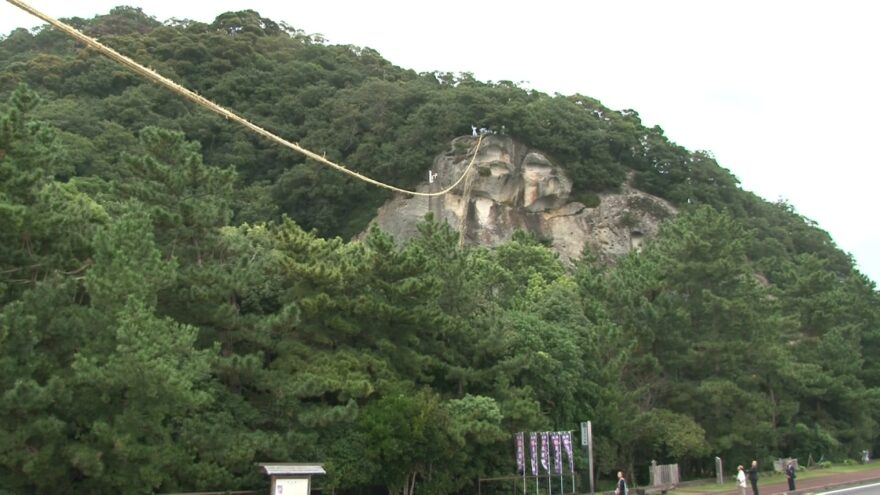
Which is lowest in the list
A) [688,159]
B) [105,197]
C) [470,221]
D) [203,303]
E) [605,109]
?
[203,303]

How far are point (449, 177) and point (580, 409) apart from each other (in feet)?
112

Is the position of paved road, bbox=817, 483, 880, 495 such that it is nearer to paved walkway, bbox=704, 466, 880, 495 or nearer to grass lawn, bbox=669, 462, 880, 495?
paved walkway, bbox=704, 466, 880, 495

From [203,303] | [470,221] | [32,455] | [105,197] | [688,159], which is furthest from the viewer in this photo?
[688,159]

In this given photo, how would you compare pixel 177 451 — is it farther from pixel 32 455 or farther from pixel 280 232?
pixel 280 232

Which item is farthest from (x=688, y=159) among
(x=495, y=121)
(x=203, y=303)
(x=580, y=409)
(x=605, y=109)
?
(x=203, y=303)

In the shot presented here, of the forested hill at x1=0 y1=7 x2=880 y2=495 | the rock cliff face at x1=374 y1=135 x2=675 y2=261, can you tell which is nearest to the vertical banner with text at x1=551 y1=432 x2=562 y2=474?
the forested hill at x1=0 y1=7 x2=880 y2=495

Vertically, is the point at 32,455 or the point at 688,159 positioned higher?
the point at 688,159

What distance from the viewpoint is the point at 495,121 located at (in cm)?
6241

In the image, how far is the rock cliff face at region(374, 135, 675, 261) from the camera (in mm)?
60344

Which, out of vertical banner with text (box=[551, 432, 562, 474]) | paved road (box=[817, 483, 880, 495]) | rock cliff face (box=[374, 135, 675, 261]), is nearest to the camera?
vertical banner with text (box=[551, 432, 562, 474])

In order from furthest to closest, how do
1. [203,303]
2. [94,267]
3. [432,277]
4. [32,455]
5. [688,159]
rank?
[688,159] → [432,277] → [203,303] → [94,267] → [32,455]

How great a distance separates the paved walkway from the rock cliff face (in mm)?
28443

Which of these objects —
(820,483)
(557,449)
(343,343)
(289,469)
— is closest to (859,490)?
(820,483)

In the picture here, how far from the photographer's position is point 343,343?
23.8 metres
